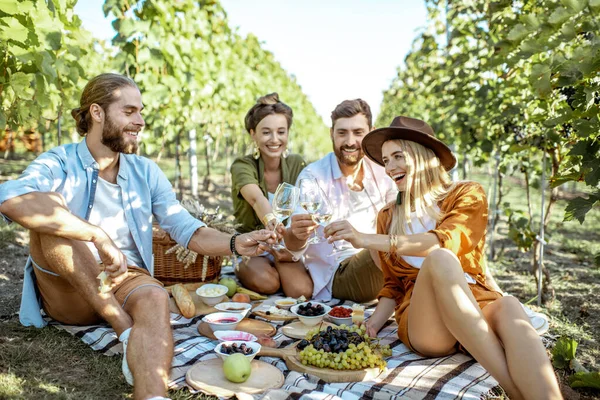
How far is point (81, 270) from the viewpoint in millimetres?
2822

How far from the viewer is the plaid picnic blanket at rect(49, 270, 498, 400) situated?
2.52 meters

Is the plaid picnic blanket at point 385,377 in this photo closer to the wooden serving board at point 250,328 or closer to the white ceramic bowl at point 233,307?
the wooden serving board at point 250,328

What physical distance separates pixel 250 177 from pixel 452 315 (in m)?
2.36

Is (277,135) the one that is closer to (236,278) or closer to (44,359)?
(236,278)

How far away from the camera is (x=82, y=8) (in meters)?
4.50

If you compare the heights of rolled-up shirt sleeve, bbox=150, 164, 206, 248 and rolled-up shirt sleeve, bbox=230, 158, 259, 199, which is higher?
rolled-up shirt sleeve, bbox=230, 158, 259, 199

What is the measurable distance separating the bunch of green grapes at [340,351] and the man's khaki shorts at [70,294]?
3.07 ft

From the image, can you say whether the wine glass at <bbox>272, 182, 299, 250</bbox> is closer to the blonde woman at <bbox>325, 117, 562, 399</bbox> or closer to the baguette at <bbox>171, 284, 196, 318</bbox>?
the blonde woman at <bbox>325, 117, 562, 399</bbox>

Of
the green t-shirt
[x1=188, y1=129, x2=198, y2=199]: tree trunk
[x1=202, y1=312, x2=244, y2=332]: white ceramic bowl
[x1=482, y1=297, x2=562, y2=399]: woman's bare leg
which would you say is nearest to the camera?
[x1=482, y1=297, x2=562, y2=399]: woman's bare leg

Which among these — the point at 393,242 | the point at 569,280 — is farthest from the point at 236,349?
the point at 569,280

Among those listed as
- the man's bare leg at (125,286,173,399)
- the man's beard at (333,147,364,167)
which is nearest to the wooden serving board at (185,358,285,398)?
the man's bare leg at (125,286,173,399)

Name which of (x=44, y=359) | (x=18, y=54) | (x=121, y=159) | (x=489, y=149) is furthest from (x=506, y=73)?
(x=44, y=359)

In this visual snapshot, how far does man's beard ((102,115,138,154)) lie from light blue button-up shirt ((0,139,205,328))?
0.47ft

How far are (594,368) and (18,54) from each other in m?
3.99
